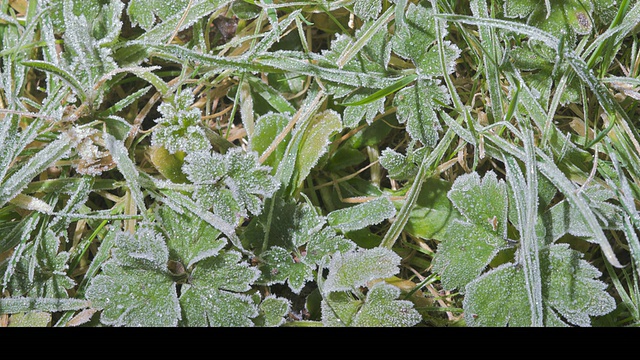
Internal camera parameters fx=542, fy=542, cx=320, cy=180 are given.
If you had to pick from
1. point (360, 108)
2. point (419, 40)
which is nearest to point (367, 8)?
point (419, 40)

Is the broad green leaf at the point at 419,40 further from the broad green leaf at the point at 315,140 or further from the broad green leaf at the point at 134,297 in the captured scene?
the broad green leaf at the point at 134,297

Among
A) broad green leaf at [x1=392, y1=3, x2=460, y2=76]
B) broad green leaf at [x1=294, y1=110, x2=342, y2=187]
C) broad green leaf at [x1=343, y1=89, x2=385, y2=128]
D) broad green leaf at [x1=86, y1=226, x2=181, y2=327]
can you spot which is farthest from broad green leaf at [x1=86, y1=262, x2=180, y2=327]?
broad green leaf at [x1=392, y1=3, x2=460, y2=76]

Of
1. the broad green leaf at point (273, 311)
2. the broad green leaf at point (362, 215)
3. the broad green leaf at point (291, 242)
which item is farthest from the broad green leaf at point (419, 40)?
the broad green leaf at point (273, 311)

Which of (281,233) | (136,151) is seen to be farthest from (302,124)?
(136,151)

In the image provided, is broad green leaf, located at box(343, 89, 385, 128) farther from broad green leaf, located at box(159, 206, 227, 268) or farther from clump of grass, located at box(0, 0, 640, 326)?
broad green leaf, located at box(159, 206, 227, 268)

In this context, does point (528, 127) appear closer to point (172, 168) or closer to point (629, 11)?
point (629, 11)
